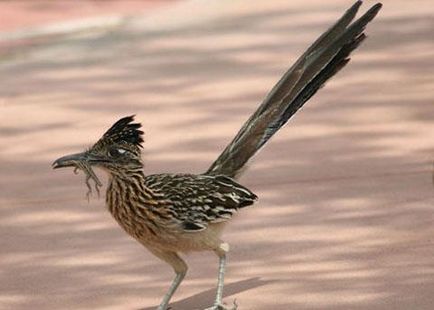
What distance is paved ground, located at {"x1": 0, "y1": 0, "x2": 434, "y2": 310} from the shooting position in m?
9.01

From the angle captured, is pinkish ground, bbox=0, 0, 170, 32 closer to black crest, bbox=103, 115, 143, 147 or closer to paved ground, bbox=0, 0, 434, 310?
paved ground, bbox=0, 0, 434, 310

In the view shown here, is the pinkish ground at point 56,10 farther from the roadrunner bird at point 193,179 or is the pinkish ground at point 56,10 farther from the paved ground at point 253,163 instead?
the roadrunner bird at point 193,179

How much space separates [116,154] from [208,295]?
43.3 inches

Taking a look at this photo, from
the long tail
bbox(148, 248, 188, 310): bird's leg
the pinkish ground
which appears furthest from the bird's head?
the pinkish ground

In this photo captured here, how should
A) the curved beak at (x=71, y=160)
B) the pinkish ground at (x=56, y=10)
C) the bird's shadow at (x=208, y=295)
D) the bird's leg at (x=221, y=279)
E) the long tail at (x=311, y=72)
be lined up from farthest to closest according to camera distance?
1. the pinkish ground at (x=56, y=10)
2. the long tail at (x=311, y=72)
3. the bird's shadow at (x=208, y=295)
4. the bird's leg at (x=221, y=279)
5. the curved beak at (x=71, y=160)

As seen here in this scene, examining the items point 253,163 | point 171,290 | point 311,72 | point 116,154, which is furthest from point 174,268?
point 253,163

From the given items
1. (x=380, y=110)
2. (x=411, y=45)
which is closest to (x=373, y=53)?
(x=411, y=45)

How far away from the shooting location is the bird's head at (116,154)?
813 centimetres

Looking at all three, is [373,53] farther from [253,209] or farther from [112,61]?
[253,209]

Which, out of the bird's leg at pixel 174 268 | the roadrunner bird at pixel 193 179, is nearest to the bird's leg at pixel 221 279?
the roadrunner bird at pixel 193 179

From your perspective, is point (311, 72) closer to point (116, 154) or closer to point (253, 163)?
point (116, 154)

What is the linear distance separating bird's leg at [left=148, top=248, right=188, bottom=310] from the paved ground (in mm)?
299

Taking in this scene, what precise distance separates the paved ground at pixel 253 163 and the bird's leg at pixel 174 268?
0.98ft

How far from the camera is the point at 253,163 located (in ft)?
34.6
